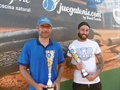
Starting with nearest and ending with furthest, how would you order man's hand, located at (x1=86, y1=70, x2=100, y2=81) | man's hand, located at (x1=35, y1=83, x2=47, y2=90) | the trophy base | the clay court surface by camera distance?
1. man's hand, located at (x1=35, y1=83, x2=47, y2=90)
2. the clay court surface
3. the trophy base
4. man's hand, located at (x1=86, y1=70, x2=100, y2=81)

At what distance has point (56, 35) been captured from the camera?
11.0 ft

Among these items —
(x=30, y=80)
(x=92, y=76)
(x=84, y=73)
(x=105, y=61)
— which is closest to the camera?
(x=30, y=80)

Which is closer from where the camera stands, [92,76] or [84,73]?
[84,73]

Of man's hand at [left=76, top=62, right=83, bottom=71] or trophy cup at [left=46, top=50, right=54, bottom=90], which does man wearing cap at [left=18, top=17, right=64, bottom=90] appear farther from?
man's hand at [left=76, top=62, right=83, bottom=71]

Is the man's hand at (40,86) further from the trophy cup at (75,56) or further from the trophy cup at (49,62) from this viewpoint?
the trophy cup at (75,56)

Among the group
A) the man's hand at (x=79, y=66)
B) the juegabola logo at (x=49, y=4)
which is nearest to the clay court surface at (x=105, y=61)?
the man's hand at (x=79, y=66)

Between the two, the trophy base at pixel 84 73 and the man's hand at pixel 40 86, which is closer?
the man's hand at pixel 40 86

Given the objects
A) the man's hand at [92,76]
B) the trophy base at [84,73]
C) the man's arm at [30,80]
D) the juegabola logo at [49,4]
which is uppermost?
the juegabola logo at [49,4]

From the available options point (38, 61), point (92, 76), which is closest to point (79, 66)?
point (92, 76)

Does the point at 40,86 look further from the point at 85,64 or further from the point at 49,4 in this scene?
the point at 49,4

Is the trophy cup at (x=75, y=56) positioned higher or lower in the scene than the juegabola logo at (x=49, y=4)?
lower

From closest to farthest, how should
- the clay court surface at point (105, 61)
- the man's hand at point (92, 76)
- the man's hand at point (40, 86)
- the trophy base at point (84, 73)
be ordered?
the man's hand at point (40, 86) → the clay court surface at point (105, 61) → the trophy base at point (84, 73) → the man's hand at point (92, 76)

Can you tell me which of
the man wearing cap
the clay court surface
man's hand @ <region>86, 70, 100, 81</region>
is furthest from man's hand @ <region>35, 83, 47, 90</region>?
man's hand @ <region>86, 70, 100, 81</region>

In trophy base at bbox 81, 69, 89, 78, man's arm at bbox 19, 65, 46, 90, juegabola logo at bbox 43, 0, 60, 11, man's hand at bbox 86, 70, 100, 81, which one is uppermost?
juegabola logo at bbox 43, 0, 60, 11
